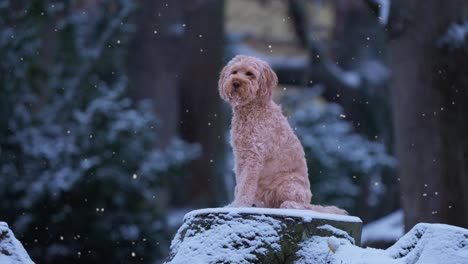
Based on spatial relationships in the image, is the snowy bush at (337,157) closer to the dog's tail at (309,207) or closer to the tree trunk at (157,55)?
the tree trunk at (157,55)

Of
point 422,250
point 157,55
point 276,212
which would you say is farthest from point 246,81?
point 157,55

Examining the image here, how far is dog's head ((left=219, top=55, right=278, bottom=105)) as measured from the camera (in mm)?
6293

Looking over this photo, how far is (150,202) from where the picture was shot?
14797mm

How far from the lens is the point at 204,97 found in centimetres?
1936

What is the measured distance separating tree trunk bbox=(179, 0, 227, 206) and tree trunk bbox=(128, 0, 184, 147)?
1.08 ft

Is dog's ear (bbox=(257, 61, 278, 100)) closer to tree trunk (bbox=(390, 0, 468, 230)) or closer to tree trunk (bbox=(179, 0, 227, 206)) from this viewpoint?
tree trunk (bbox=(390, 0, 468, 230))

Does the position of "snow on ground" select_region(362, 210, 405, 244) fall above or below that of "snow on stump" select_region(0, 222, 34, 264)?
below

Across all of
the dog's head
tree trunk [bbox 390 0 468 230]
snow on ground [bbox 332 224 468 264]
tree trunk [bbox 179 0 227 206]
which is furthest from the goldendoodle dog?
tree trunk [bbox 179 0 227 206]

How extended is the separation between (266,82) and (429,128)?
519 cm

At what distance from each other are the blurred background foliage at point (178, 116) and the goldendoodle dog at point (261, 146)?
4.63 metres

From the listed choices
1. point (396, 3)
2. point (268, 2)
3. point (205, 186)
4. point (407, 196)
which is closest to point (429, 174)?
point (407, 196)

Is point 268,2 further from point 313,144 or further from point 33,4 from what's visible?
point 33,4

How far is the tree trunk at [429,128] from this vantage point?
11.1 meters

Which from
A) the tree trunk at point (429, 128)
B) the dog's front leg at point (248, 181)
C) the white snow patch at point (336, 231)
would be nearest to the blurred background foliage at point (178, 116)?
the tree trunk at point (429, 128)
